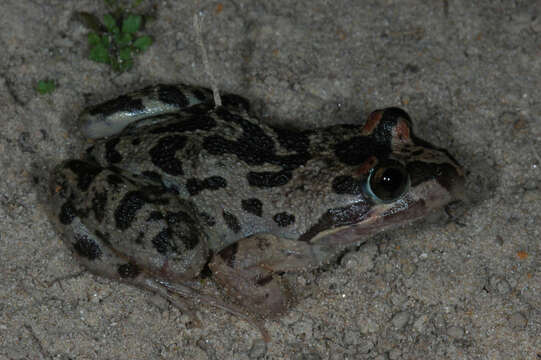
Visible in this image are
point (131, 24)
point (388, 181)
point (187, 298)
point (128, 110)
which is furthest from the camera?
point (131, 24)

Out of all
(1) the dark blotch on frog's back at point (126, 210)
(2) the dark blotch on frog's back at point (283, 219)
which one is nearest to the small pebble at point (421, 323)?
(2) the dark blotch on frog's back at point (283, 219)

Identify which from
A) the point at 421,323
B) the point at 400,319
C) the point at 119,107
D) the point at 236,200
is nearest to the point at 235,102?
the point at 119,107

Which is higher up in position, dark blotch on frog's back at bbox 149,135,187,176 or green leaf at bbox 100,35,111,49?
green leaf at bbox 100,35,111,49

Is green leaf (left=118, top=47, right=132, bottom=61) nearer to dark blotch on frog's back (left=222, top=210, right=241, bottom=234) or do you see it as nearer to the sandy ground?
the sandy ground

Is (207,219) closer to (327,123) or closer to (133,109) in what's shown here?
(133,109)

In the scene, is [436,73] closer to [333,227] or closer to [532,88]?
[532,88]

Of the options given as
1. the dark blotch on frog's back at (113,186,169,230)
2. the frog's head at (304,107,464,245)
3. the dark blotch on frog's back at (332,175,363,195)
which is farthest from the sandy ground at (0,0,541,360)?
the dark blotch on frog's back at (332,175,363,195)

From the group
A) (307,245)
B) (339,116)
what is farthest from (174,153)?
(339,116)
